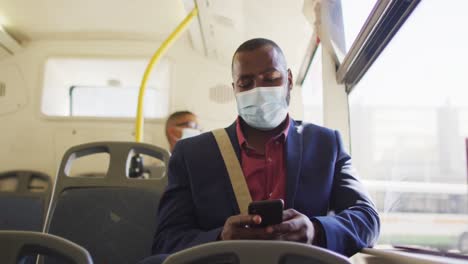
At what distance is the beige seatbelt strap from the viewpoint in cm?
133

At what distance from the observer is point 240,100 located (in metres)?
1.49

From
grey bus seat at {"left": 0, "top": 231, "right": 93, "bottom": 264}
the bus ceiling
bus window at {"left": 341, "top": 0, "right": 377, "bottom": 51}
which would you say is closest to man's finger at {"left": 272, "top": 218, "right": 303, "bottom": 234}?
grey bus seat at {"left": 0, "top": 231, "right": 93, "bottom": 264}

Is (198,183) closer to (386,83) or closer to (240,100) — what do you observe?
(240,100)

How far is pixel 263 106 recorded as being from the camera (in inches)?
57.7

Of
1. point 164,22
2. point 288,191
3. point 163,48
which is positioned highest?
point 164,22

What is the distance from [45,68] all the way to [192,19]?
1.55 m

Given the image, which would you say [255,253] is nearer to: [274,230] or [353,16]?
[274,230]

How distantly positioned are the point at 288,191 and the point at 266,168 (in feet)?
0.39

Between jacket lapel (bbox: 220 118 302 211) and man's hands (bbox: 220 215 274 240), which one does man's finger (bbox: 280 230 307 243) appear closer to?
man's hands (bbox: 220 215 274 240)

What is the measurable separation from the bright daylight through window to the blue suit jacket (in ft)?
0.79

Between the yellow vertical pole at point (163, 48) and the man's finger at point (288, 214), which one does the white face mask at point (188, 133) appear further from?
the man's finger at point (288, 214)

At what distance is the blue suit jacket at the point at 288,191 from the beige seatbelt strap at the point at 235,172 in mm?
15

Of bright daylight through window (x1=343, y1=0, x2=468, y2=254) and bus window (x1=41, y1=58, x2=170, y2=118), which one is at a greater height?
bus window (x1=41, y1=58, x2=170, y2=118)

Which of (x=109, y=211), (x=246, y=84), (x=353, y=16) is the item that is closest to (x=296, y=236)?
(x=246, y=84)
